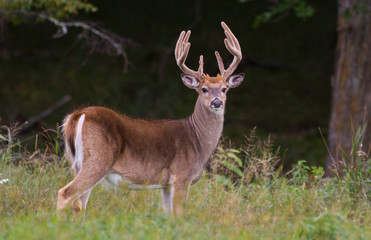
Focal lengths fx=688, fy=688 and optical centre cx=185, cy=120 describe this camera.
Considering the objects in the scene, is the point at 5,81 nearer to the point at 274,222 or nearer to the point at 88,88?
the point at 88,88

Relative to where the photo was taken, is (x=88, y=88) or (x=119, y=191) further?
(x=88, y=88)

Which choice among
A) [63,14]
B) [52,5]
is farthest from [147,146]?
[52,5]

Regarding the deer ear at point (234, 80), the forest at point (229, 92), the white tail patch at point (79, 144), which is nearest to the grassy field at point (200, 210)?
the forest at point (229, 92)

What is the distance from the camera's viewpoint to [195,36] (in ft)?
56.4

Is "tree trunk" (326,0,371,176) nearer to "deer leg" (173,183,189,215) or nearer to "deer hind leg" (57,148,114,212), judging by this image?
"deer leg" (173,183,189,215)

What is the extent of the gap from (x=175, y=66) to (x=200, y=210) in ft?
35.3

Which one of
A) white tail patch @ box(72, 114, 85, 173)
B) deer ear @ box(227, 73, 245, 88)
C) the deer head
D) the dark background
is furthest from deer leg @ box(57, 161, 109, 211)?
the dark background

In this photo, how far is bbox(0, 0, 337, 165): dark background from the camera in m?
15.2

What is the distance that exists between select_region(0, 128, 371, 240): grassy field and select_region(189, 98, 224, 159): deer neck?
0.55m

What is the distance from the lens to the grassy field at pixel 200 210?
197 inches

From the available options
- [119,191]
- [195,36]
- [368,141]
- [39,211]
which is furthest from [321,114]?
[39,211]

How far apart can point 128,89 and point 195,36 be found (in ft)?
8.12

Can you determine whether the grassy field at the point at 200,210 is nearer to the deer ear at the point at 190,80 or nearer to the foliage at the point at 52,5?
the deer ear at the point at 190,80

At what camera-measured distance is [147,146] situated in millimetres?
6594
